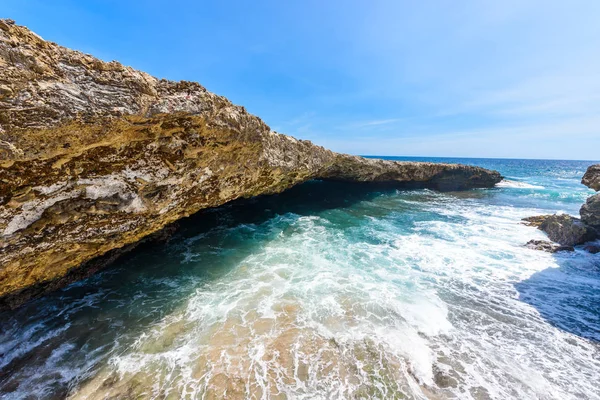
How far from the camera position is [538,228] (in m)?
14.9

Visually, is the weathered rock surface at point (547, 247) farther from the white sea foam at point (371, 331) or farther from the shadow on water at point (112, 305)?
the shadow on water at point (112, 305)

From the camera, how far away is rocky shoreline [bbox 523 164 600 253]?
38.3ft

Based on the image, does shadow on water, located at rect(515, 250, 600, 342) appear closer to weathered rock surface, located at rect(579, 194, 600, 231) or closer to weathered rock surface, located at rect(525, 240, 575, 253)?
weathered rock surface, located at rect(525, 240, 575, 253)

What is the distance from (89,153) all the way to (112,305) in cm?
453

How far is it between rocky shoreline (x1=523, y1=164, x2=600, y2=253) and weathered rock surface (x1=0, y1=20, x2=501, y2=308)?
15240 millimetres

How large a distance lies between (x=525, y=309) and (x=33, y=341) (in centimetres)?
1338

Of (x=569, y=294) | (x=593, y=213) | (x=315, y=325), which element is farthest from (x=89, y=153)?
(x=593, y=213)

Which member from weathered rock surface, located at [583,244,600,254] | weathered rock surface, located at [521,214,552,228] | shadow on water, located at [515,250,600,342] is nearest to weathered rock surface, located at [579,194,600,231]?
weathered rock surface, located at [583,244,600,254]

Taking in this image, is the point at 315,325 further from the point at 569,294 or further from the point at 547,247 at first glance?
the point at 547,247

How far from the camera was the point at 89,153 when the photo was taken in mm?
5504

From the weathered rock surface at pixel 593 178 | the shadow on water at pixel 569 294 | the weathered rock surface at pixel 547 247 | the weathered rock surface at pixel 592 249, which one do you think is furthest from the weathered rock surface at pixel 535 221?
the shadow on water at pixel 569 294

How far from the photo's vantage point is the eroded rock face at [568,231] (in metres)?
12.3

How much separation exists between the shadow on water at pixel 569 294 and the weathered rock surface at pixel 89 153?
36.8 ft

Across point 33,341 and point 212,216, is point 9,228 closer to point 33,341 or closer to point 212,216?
point 33,341
